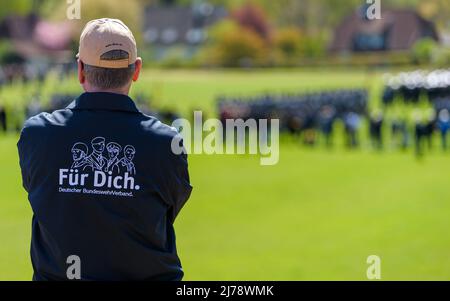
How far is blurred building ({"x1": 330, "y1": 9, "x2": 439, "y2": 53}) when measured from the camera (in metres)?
53.1

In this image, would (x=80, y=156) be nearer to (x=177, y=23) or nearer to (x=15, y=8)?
(x=177, y=23)

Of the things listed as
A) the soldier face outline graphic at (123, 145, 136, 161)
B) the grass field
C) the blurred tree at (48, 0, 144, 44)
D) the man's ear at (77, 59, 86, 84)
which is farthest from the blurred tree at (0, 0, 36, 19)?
the soldier face outline graphic at (123, 145, 136, 161)

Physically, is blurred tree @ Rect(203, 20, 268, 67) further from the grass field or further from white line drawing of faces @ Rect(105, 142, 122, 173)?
white line drawing of faces @ Rect(105, 142, 122, 173)

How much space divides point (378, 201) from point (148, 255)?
1762 cm

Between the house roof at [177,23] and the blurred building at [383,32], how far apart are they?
45.7 ft

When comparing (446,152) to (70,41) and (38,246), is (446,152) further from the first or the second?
(70,41)

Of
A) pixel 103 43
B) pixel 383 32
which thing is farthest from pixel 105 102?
pixel 383 32

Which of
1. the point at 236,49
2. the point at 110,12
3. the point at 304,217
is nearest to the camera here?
the point at 304,217

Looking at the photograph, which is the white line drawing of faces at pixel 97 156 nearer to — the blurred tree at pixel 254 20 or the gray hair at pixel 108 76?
the gray hair at pixel 108 76

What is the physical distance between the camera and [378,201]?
20312 mm

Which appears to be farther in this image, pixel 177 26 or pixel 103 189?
pixel 177 26

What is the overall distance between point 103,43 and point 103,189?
0.49m

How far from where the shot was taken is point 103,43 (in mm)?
3148

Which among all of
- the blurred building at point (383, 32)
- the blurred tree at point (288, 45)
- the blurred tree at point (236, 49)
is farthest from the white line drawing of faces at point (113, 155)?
the blurred tree at point (288, 45)
